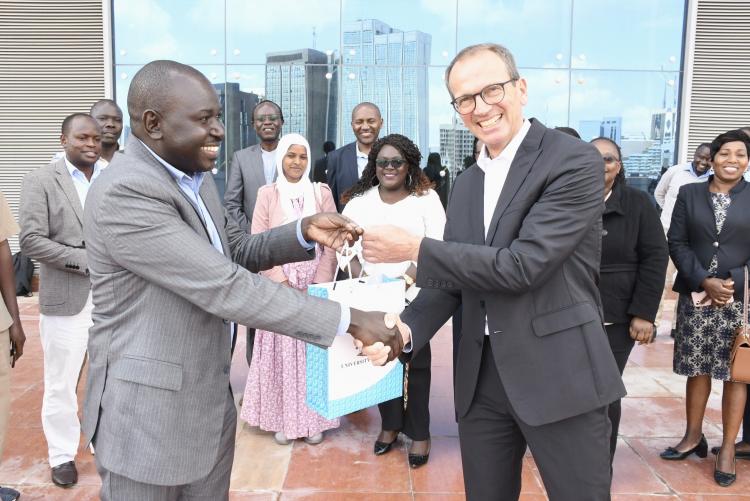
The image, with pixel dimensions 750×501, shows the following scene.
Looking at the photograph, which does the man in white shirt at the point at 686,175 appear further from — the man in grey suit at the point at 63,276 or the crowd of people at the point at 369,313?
the man in grey suit at the point at 63,276

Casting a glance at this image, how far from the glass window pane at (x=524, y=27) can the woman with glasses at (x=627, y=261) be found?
6.47 meters

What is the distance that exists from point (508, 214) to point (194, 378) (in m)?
1.12

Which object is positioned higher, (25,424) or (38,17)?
(38,17)

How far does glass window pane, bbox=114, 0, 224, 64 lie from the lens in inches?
370

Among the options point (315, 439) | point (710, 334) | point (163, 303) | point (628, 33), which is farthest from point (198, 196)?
point (628, 33)

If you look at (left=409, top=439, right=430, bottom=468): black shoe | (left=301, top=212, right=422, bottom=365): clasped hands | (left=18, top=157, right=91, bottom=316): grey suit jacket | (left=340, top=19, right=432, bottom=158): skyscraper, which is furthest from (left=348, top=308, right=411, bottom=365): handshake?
(left=340, top=19, right=432, bottom=158): skyscraper

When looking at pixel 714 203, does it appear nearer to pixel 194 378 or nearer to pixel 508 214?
pixel 508 214

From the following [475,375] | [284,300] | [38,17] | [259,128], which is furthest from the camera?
[38,17]

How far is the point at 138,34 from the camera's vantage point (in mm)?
9438

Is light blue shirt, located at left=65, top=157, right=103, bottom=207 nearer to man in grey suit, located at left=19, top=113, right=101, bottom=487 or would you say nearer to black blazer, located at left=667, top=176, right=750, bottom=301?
man in grey suit, located at left=19, top=113, right=101, bottom=487

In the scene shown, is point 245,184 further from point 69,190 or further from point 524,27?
point 524,27

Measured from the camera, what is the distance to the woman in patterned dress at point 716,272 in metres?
3.81

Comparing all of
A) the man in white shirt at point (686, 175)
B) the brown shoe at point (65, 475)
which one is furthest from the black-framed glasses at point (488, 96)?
the man in white shirt at point (686, 175)

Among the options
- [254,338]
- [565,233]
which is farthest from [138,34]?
[565,233]
